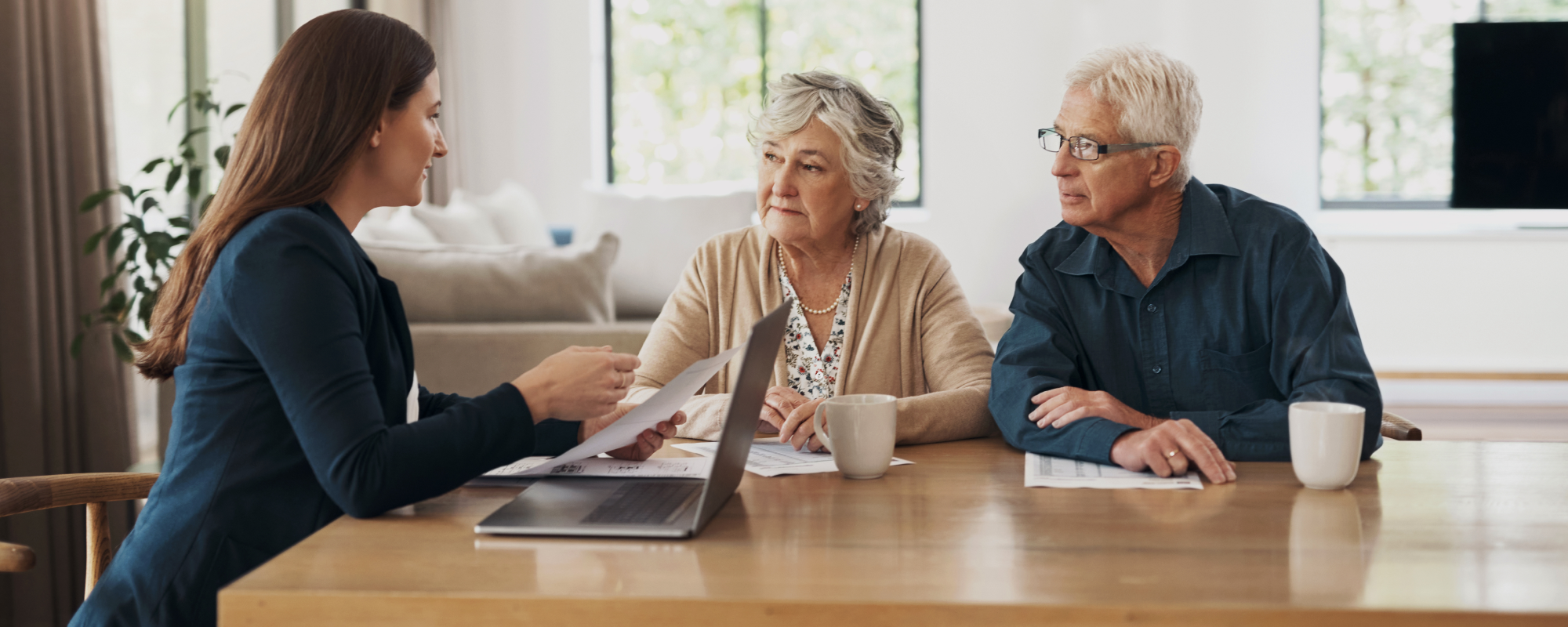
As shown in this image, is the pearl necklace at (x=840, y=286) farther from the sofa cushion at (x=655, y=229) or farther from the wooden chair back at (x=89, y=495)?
the sofa cushion at (x=655, y=229)

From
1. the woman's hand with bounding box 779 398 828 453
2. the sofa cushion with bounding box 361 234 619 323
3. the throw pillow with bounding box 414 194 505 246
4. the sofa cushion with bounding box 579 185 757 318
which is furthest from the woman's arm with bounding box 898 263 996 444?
the throw pillow with bounding box 414 194 505 246

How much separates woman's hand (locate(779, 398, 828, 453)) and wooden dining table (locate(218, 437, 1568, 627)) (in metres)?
0.21

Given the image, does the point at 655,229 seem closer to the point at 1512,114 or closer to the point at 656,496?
the point at 656,496

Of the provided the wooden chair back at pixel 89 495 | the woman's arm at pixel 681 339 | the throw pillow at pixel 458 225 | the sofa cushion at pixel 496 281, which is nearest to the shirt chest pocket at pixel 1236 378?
the woman's arm at pixel 681 339

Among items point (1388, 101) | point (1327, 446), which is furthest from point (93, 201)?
point (1388, 101)

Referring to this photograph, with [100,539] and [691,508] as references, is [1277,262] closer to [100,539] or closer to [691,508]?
[691,508]

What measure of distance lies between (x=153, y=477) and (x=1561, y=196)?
18.9 ft

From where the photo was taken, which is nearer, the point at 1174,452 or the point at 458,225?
the point at 1174,452

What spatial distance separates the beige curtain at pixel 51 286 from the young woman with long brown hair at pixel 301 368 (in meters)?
1.78

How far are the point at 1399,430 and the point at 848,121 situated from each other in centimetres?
93

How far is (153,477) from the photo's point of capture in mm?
1331

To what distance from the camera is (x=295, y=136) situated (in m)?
1.12

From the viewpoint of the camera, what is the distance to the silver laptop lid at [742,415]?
925mm

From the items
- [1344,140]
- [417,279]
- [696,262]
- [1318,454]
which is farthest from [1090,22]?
[1318,454]
